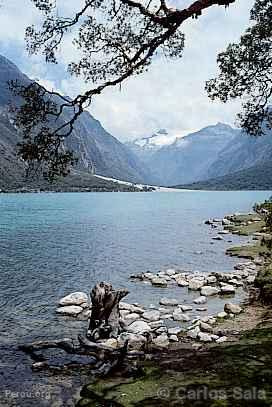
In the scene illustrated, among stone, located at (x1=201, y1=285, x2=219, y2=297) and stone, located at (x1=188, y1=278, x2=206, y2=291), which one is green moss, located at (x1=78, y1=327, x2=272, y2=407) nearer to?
stone, located at (x1=201, y1=285, x2=219, y2=297)

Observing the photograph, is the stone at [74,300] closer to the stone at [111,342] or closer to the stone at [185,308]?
the stone at [185,308]

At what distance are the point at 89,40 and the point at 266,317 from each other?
13509 mm

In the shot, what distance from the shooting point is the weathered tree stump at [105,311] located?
17.3 metres

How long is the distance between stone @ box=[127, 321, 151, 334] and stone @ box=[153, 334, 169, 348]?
85 centimetres

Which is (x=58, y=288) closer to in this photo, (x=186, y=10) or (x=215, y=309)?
(x=215, y=309)

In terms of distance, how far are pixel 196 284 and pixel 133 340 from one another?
11.6 m

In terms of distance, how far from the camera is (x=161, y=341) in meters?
17.2

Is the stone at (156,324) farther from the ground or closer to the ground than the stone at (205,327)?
closer to the ground

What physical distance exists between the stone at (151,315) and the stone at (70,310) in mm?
3203

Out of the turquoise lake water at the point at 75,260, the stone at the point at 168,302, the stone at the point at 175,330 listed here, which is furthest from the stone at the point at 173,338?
the stone at the point at 168,302

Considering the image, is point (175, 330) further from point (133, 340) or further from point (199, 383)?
point (199, 383)

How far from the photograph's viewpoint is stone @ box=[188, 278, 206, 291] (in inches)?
1077

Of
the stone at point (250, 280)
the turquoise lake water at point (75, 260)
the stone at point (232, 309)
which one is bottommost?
→ the turquoise lake water at point (75, 260)

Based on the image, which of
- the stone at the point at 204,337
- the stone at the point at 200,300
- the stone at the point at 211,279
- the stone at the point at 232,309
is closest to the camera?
the stone at the point at 204,337
